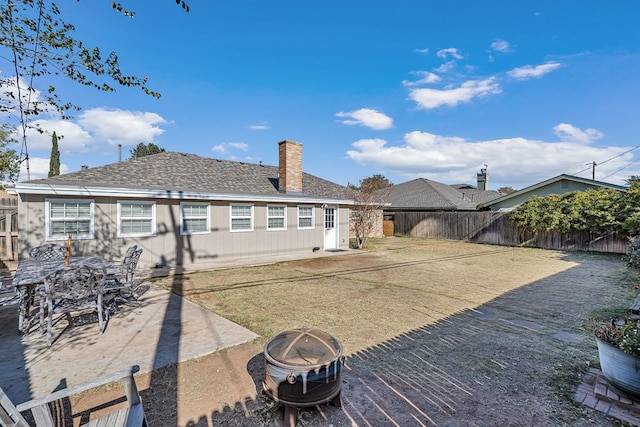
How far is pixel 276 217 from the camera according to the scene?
525 inches

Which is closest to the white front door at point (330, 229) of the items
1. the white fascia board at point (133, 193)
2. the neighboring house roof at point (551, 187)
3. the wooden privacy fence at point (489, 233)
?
the white fascia board at point (133, 193)

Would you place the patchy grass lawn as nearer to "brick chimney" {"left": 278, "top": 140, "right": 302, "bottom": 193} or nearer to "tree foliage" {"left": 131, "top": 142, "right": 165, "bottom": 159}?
"brick chimney" {"left": 278, "top": 140, "right": 302, "bottom": 193}

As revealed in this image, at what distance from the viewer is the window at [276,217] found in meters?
13.1

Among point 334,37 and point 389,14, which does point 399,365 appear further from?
point 334,37

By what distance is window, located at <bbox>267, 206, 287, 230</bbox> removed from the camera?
515 inches

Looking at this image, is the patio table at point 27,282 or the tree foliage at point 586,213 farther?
the tree foliage at point 586,213

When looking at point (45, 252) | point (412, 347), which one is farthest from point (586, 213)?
point (45, 252)

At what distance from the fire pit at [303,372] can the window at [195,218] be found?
9.06 meters

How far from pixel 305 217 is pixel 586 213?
554 inches

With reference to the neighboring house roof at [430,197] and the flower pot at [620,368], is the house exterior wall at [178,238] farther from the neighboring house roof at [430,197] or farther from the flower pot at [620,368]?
the neighboring house roof at [430,197]

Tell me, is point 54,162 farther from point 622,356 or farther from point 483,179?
point 483,179

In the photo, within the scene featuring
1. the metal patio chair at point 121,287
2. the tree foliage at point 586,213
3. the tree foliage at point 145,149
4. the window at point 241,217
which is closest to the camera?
the metal patio chair at point 121,287

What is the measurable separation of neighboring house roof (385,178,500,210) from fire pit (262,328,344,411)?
20077 mm

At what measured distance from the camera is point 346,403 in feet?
9.74
